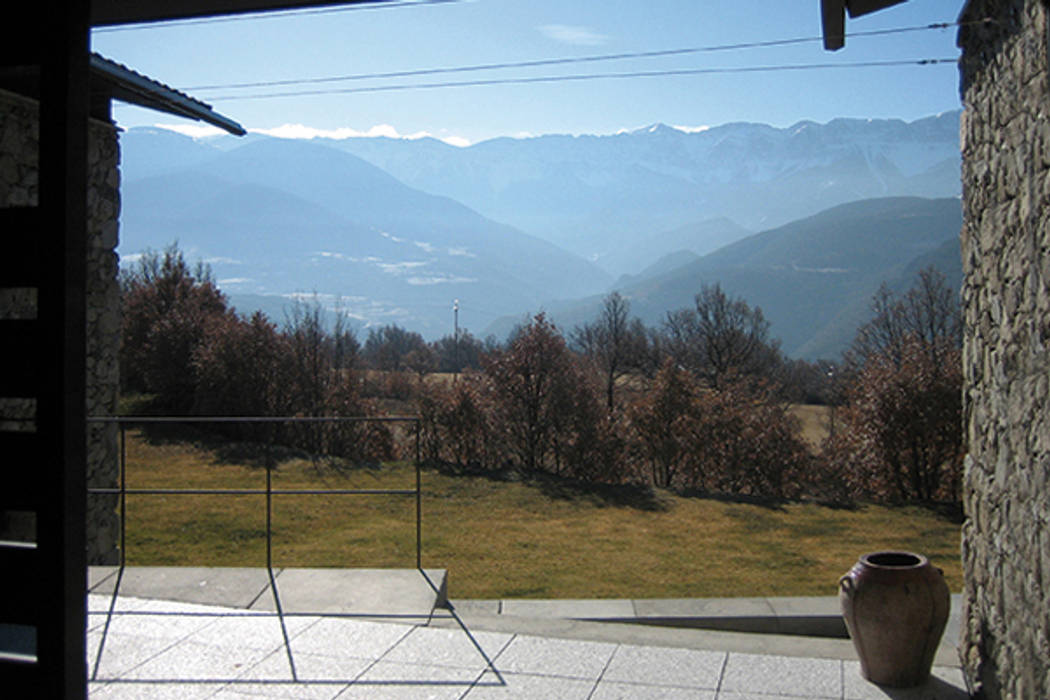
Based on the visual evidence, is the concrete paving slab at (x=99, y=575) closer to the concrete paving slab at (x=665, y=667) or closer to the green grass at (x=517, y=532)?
the concrete paving slab at (x=665, y=667)

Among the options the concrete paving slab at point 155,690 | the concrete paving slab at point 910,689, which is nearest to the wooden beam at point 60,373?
the concrete paving slab at point 155,690

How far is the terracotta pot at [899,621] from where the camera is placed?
373cm

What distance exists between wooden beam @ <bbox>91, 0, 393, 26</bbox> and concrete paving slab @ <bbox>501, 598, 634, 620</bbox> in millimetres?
3958

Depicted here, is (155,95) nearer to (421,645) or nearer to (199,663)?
(199,663)

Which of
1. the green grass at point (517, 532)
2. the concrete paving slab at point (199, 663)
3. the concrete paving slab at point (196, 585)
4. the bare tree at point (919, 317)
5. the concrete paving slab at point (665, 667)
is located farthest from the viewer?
the bare tree at point (919, 317)

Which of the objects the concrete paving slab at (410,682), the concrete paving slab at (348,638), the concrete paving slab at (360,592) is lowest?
the concrete paving slab at (410,682)

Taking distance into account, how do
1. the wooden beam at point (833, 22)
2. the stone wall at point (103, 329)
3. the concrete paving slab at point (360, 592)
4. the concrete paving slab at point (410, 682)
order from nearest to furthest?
1. the concrete paving slab at point (410, 682)
2. the wooden beam at point (833, 22)
3. the concrete paving slab at point (360, 592)
4. the stone wall at point (103, 329)

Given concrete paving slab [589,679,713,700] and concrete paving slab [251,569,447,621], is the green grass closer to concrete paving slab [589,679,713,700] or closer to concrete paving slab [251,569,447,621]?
concrete paving slab [251,569,447,621]

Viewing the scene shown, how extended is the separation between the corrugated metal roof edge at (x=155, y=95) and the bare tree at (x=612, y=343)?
75.9ft

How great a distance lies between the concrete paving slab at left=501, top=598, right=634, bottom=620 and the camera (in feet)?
17.5

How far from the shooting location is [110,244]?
7953mm

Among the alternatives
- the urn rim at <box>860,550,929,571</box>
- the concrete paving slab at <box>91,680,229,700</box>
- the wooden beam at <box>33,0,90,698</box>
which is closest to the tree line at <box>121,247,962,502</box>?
the urn rim at <box>860,550,929,571</box>

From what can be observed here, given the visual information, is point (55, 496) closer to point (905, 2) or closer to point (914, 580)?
point (914, 580)

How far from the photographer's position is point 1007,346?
11.3ft
